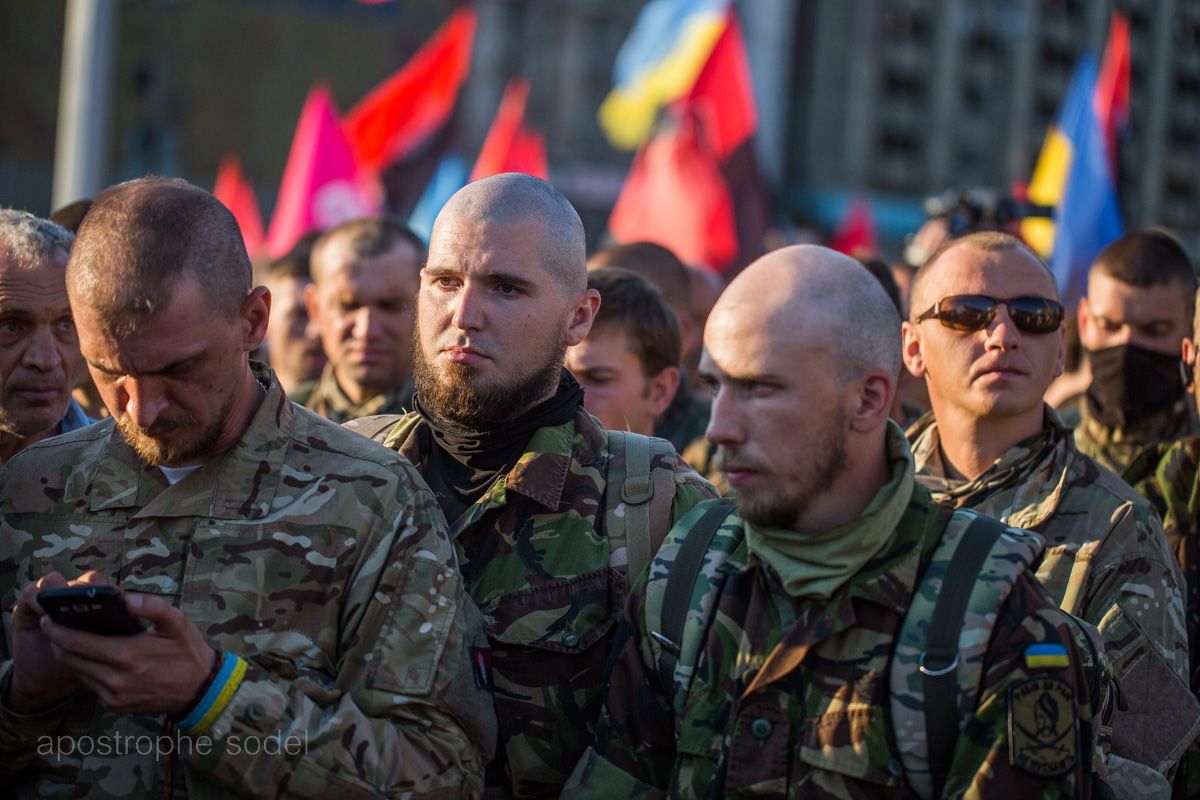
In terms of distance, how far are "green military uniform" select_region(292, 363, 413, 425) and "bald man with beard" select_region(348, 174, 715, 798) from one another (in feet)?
7.24

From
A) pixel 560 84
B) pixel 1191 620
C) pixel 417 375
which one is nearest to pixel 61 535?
pixel 417 375

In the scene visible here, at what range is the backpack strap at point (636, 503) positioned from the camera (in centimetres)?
368

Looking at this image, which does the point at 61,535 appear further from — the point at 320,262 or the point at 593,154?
the point at 593,154

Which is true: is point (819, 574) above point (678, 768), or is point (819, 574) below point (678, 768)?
above

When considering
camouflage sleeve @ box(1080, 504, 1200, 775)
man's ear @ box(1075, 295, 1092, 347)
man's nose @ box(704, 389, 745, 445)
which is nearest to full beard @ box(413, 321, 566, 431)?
man's nose @ box(704, 389, 745, 445)

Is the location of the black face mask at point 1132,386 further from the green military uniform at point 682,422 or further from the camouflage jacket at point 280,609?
the camouflage jacket at point 280,609

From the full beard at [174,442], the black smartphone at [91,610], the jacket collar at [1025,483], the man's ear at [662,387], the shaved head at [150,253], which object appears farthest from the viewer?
the man's ear at [662,387]

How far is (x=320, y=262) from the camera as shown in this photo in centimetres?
674

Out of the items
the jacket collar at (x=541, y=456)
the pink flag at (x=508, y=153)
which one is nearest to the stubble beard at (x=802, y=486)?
the jacket collar at (x=541, y=456)

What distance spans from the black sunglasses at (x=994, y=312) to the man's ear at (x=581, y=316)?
44.7 inches

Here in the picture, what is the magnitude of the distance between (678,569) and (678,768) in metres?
0.40

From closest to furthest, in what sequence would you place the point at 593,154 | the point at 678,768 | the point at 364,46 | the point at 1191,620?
1. the point at 678,768
2. the point at 1191,620
3. the point at 364,46
4. the point at 593,154

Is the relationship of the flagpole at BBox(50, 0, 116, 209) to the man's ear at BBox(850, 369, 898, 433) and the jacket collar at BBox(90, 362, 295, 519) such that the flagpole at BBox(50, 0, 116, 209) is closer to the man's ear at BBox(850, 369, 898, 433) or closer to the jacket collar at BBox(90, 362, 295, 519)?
the jacket collar at BBox(90, 362, 295, 519)

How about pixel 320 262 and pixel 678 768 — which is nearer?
pixel 678 768
